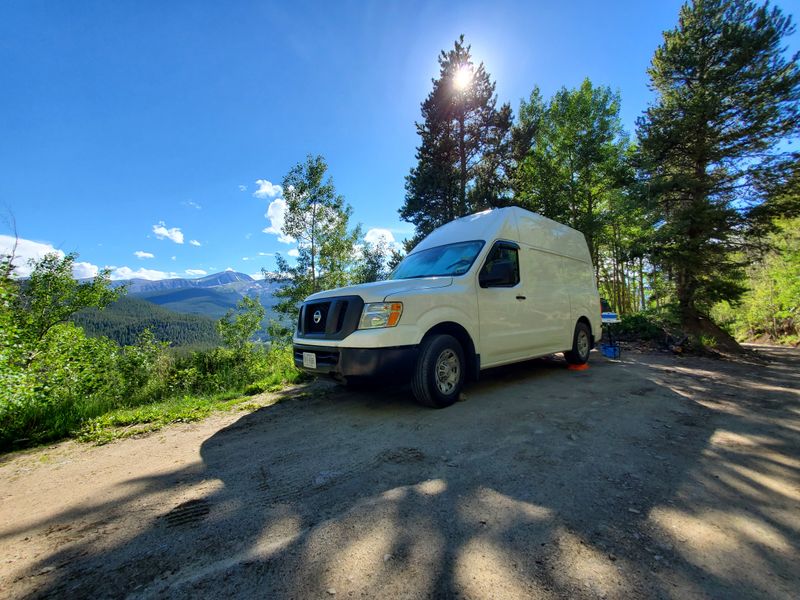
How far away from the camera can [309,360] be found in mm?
4176

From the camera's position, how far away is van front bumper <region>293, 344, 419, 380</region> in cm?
366

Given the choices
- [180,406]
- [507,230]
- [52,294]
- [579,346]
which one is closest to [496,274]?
[507,230]

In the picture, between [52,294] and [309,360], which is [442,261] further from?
[52,294]

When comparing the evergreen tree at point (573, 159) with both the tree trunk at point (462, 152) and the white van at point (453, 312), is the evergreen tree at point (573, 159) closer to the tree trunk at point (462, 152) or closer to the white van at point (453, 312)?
the tree trunk at point (462, 152)

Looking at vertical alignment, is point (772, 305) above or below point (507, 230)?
below

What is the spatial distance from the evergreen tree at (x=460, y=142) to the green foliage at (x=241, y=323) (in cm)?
1011

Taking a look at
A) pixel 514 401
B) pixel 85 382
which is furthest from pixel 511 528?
pixel 85 382

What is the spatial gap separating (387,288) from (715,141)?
13206 mm

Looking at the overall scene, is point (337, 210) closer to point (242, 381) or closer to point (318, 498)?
point (242, 381)

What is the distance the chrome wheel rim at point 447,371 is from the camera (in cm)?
406

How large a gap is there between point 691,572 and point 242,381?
286 inches

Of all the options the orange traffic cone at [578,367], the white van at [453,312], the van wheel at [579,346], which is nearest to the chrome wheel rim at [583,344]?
the van wheel at [579,346]

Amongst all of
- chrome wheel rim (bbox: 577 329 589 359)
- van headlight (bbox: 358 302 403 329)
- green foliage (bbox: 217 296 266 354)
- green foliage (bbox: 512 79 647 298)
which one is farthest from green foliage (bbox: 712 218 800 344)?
green foliage (bbox: 217 296 266 354)

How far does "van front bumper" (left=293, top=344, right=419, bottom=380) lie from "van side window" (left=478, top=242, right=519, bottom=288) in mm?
1480
